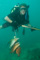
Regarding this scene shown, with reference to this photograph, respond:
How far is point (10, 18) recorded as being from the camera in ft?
16.8

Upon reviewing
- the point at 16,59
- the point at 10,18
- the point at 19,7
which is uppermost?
the point at 19,7

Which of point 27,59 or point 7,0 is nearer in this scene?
point 27,59

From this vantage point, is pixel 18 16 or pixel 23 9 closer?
pixel 23 9

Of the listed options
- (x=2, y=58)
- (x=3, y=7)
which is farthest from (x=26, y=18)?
(x=3, y=7)

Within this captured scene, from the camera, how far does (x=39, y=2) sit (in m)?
65.1

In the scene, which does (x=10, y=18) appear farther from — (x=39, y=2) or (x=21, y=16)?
(x=39, y=2)

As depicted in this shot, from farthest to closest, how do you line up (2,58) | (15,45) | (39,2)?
1. (39,2)
2. (2,58)
3. (15,45)

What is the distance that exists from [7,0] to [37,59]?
7151 cm

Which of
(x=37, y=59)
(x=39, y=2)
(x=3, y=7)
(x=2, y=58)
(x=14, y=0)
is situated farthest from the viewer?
(x=14, y=0)

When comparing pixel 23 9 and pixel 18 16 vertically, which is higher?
pixel 23 9

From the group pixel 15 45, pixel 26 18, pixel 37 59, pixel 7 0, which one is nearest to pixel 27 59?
pixel 37 59

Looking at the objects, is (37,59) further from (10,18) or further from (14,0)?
(14,0)

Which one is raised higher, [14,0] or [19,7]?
[14,0]

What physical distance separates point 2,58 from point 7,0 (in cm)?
6842
